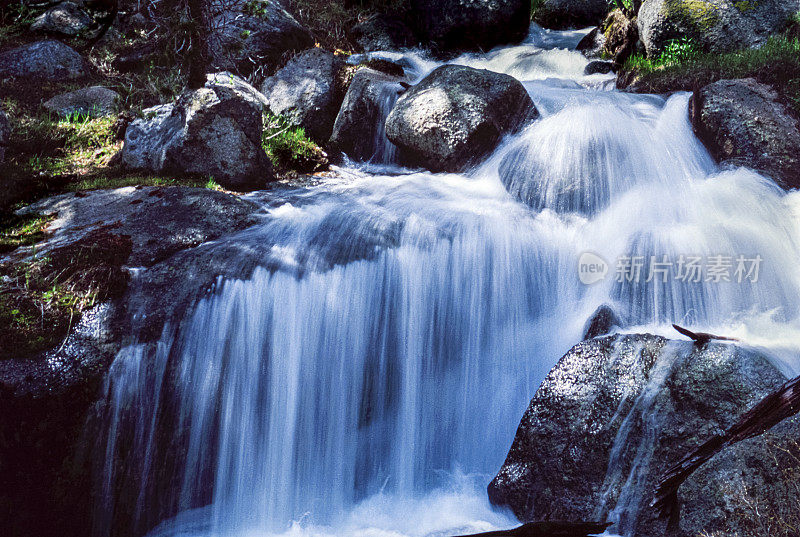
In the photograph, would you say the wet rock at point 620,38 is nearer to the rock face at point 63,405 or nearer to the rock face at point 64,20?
the rock face at point 63,405

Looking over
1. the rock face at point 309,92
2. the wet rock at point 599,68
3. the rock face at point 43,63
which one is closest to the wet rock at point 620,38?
Answer: the wet rock at point 599,68

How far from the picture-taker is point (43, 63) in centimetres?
1035

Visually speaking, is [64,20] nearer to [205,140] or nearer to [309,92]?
[309,92]

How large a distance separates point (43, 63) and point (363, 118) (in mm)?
6221

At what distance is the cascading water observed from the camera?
4457mm

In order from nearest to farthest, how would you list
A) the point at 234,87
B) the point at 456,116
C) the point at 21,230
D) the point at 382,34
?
the point at 21,230 → the point at 456,116 → the point at 234,87 → the point at 382,34

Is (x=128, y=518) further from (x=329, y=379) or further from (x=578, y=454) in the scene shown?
(x=578, y=454)

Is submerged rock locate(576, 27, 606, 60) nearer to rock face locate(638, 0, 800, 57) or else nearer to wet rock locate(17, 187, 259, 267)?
rock face locate(638, 0, 800, 57)

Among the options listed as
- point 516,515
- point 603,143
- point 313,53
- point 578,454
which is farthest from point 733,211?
point 313,53

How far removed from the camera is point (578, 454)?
3922 millimetres

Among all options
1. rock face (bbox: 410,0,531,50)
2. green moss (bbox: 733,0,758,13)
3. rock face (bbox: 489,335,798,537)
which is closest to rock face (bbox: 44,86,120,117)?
rock face (bbox: 410,0,531,50)

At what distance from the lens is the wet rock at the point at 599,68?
10883 millimetres

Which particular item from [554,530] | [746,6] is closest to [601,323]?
[554,530]

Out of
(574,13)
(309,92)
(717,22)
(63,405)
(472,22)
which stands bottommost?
(63,405)
